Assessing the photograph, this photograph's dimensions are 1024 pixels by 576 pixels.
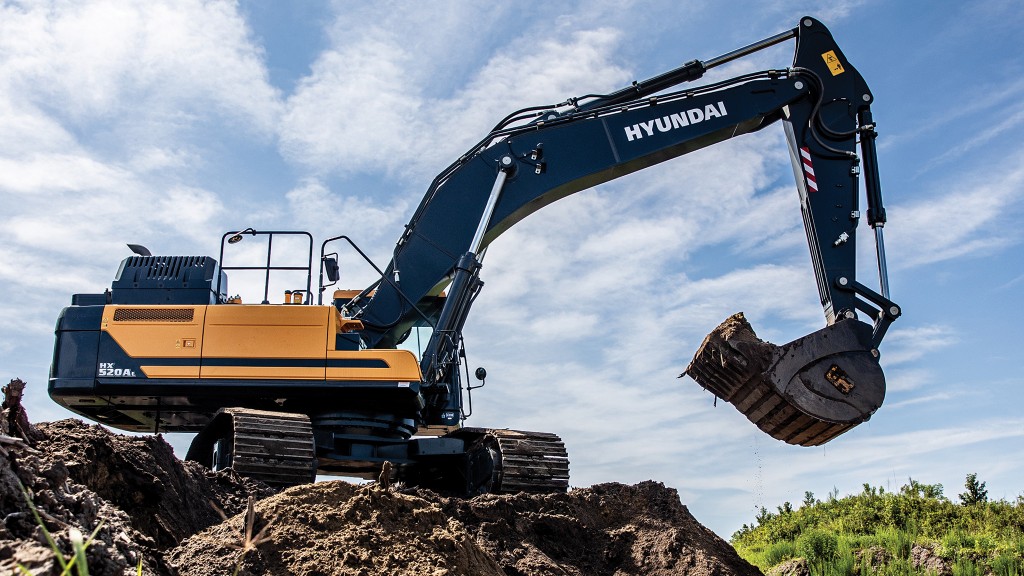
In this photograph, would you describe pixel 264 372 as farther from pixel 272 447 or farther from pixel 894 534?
pixel 894 534

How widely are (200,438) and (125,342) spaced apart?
49.6 inches

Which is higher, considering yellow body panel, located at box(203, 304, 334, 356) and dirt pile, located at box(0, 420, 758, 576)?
yellow body panel, located at box(203, 304, 334, 356)

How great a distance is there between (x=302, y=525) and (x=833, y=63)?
7.90m

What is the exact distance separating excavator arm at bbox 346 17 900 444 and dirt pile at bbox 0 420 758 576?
2200 millimetres

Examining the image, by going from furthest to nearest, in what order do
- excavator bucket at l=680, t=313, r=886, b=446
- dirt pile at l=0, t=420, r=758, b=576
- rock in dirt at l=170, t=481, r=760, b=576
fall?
1. excavator bucket at l=680, t=313, r=886, b=446
2. rock in dirt at l=170, t=481, r=760, b=576
3. dirt pile at l=0, t=420, r=758, b=576

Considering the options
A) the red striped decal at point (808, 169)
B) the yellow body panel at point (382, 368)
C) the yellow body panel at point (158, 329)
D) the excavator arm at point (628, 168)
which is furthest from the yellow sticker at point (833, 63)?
the yellow body panel at point (158, 329)

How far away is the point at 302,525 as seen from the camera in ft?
17.6

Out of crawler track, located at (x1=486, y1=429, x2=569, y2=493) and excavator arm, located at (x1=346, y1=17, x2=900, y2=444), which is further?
excavator arm, located at (x1=346, y1=17, x2=900, y2=444)

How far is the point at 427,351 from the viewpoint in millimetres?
9680

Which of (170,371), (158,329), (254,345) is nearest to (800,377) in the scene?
(254,345)

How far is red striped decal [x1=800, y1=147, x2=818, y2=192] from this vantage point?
997 cm

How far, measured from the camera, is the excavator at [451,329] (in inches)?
342

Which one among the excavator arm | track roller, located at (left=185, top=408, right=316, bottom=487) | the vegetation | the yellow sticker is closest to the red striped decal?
the excavator arm

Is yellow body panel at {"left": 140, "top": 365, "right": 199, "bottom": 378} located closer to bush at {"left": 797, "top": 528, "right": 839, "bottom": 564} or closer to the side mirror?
the side mirror
